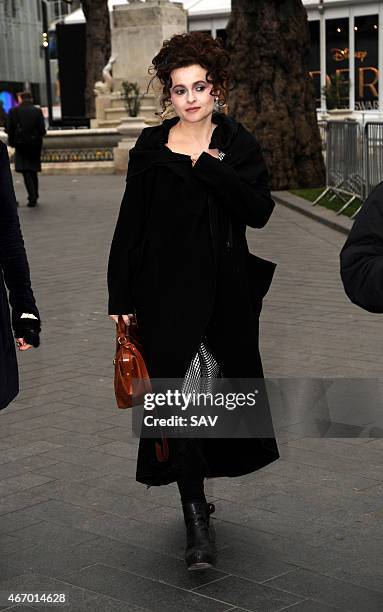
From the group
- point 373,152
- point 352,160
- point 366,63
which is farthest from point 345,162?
point 366,63

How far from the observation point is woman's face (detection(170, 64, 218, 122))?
4457mm

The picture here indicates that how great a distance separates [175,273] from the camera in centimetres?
438

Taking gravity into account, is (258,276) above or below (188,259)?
below

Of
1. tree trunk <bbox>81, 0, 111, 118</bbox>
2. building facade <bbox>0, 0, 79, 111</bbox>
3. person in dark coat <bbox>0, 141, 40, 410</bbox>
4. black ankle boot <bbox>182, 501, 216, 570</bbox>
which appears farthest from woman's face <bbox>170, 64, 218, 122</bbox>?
building facade <bbox>0, 0, 79, 111</bbox>

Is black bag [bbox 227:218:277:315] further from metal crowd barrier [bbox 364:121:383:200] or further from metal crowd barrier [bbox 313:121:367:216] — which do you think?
metal crowd barrier [bbox 313:121:367:216]

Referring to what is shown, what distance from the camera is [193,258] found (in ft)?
14.3

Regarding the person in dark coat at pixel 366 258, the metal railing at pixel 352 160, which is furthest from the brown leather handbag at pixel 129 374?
the metal railing at pixel 352 160

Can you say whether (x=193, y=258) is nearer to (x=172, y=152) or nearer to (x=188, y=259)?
(x=188, y=259)

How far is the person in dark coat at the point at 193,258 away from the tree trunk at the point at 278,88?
18.5 meters

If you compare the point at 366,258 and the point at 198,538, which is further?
the point at 198,538

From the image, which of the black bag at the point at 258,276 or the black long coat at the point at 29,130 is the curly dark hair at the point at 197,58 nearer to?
the black bag at the point at 258,276

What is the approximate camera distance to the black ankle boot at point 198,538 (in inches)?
167

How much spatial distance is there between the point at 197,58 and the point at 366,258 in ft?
4.61

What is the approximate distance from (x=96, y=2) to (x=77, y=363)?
37.3 m
